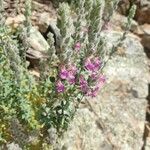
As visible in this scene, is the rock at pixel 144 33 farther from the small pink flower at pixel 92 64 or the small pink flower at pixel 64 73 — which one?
Answer: the small pink flower at pixel 64 73

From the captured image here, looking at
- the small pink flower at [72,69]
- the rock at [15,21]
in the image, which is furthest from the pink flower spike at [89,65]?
the rock at [15,21]

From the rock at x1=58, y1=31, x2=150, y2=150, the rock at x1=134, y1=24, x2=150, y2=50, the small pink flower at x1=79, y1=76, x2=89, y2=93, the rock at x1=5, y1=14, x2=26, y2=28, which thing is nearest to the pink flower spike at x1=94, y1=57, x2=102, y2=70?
the small pink flower at x1=79, y1=76, x2=89, y2=93

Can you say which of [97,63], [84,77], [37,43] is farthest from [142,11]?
[97,63]

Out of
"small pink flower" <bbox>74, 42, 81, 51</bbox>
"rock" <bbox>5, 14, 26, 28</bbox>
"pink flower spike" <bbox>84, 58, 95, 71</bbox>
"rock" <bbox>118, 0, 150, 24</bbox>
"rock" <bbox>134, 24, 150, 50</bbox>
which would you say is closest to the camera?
"pink flower spike" <bbox>84, 58, 95, 71</bbox>

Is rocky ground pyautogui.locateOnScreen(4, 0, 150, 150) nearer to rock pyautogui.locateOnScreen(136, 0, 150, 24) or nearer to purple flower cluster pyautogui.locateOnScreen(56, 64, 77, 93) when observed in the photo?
rock pyautogui.locateOnScreen(136, 0, 150, 24)

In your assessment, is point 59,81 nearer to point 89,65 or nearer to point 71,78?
point 71,78

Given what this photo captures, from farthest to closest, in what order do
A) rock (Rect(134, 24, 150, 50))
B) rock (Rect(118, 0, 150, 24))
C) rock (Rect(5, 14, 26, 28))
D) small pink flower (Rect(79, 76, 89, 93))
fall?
1. rock (Rect(118, 0, 150, 24))
2. rock (Rect(134, 24, 150, 50))
3. rock (Rect(5, 14, 26, 28))
4. small pink flower (Rect(79, 76, 89, 93))
